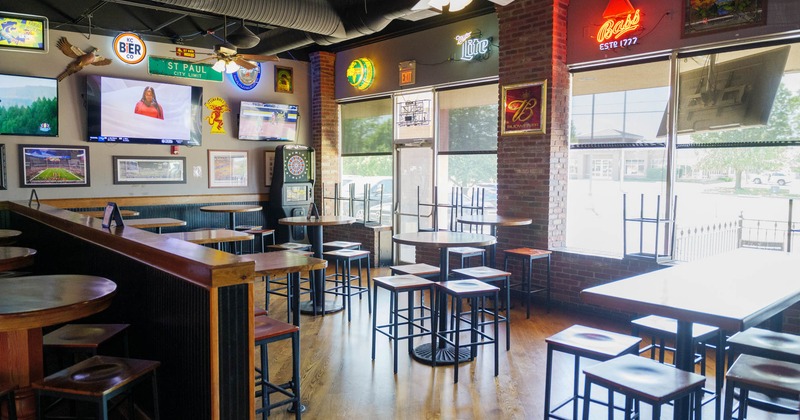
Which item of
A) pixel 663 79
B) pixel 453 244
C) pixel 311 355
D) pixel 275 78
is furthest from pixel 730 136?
pixel 275 78

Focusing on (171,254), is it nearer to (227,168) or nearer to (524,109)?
(524,109)

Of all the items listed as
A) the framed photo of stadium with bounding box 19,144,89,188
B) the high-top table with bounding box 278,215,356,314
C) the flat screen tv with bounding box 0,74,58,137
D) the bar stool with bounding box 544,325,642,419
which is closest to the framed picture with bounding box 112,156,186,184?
the framed photo of stadium with bounding box 19,144,89,188

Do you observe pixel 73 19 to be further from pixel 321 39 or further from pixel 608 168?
pixel 608 168

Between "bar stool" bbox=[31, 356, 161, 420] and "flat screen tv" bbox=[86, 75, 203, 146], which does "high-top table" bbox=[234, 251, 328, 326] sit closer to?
"bar stool" bbox=[31, 356, 161, 420]

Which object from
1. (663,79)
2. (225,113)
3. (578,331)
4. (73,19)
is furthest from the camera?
(225,113)

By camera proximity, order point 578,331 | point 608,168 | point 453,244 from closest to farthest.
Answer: point 578,331 → point 453,244 → point 608,168

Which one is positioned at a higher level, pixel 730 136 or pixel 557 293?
pixel 730 136

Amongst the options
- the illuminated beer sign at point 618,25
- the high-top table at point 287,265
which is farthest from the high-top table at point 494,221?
the high-top table at point 287,265

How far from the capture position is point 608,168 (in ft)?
17.9

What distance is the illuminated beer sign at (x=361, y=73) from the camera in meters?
7.94

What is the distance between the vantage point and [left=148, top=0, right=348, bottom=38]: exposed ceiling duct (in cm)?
532

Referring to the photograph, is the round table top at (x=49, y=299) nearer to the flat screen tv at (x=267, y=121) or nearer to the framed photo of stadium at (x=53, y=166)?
the framed photo of stadium at (x=53, y=166)

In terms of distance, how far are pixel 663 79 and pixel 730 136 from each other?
820 mm

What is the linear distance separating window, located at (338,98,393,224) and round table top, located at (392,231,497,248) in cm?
372
